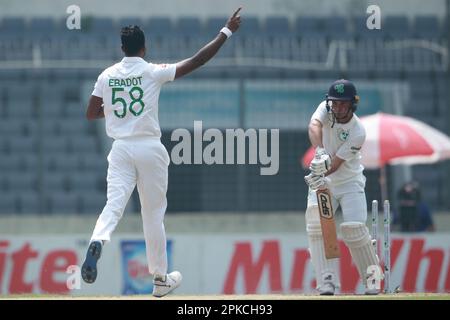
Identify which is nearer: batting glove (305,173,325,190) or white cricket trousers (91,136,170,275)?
white cricket trousers (91,136,170,275)

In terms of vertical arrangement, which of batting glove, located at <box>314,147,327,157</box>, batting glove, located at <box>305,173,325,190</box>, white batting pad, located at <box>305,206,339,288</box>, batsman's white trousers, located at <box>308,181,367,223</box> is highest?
batting glove, located at <box>314,147,327,157</box>

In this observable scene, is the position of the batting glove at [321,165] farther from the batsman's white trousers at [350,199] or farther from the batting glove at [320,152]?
the batsman's white trousers at [350,199]

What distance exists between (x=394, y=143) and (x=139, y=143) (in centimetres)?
786

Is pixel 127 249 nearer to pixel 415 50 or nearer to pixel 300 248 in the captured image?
pixel 300 248

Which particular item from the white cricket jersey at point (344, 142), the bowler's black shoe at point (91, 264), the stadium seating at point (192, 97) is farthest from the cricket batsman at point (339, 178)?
the stadium seating at point (192, 97)

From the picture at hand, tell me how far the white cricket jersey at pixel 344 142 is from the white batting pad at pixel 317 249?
1.01 ft

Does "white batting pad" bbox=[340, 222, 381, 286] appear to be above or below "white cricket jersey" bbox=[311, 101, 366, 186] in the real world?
below

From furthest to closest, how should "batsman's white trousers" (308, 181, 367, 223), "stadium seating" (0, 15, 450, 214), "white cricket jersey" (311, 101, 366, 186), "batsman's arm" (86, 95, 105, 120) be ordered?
"stadium seating" (0, 15, 450, 214) → "batsman's white trousers" (308, 181, 367, 223) → "white cricket jersey" (311, 101, 366, 186) → "batsman's arm" (86, 95, 105, 120)

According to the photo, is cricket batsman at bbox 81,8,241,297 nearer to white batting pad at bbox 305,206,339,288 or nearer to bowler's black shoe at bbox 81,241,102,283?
bowler's black shoe at bbox 81,241,102,283

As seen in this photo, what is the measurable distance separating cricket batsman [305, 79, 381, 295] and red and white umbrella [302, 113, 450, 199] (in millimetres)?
6149

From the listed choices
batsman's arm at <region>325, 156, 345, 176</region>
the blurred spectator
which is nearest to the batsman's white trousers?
batsman's arm at <region>325, 156, 345, 176</region>

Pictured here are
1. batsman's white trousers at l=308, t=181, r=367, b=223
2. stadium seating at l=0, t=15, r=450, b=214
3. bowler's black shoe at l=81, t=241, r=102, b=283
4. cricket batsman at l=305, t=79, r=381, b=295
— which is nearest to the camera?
bowler's black shoe at l=81, t=241, r=102, b=283

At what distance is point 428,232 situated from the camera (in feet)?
59.0

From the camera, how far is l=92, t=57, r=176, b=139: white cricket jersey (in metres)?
10.6
